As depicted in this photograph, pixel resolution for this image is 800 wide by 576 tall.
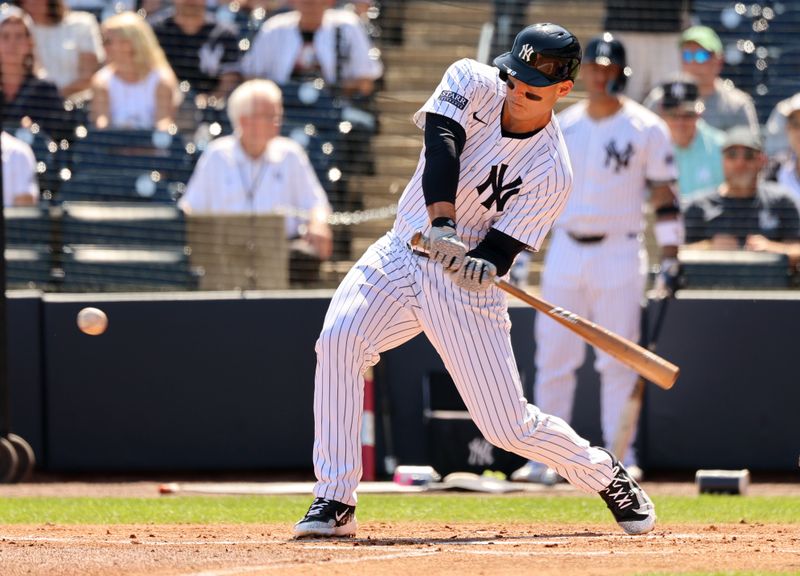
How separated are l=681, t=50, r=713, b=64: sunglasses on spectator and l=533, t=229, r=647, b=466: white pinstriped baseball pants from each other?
1761 millimetres

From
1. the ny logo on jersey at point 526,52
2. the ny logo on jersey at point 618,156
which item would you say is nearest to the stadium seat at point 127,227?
the ny logo on jersey at point 618,156

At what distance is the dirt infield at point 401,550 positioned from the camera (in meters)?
4.26

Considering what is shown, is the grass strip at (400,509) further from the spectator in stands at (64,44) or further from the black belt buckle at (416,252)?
the spectator in stands at (64,44)

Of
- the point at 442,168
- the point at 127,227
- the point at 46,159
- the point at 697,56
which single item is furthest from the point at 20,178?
the point at 442,168

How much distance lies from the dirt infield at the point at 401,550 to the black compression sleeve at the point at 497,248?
3.06 feet

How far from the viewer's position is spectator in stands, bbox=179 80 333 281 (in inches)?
346

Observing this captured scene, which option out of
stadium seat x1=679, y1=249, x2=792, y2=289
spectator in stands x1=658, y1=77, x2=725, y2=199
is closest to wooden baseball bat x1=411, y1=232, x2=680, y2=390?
stadium seat x1=679, y1=249, x2=792, y2=289

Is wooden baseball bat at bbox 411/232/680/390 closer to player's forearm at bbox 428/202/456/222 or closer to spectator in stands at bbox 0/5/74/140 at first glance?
player's forearm at bbox 428/202/456/222

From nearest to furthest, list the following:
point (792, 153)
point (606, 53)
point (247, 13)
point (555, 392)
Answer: point (606, 53), point (555, 392), point (792, 153), point (247, 13)

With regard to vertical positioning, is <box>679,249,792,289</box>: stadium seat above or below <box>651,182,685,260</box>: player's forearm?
below

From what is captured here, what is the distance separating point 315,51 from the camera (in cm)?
965

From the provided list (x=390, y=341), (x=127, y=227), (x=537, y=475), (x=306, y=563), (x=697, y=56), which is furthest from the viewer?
(x=697, y=56)

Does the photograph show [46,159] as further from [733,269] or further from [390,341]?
[390,341]

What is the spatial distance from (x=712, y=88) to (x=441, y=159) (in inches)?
200
